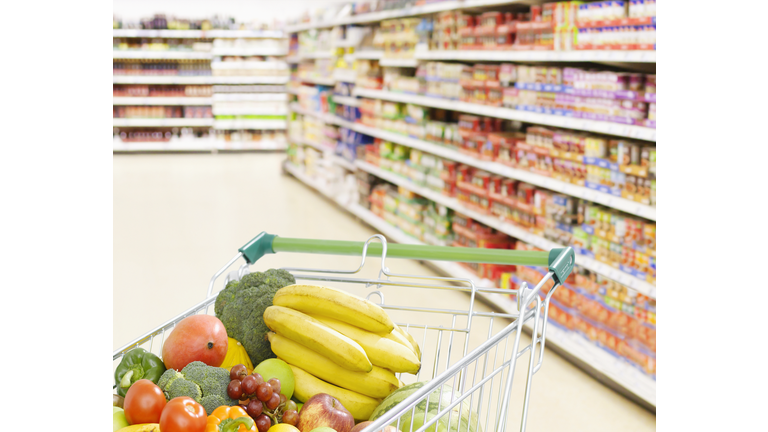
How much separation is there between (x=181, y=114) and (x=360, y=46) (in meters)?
6.26

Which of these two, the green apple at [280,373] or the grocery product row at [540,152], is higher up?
the grocery product row at [540,152]

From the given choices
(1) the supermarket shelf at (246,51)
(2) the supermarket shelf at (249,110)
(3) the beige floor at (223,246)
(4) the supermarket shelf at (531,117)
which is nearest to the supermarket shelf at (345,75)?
(4) the supermarket shelf at (531,117)

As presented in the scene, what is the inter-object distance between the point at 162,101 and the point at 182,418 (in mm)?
11010

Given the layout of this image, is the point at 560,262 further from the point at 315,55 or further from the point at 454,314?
the point at 315,55

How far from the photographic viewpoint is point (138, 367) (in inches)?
50.0

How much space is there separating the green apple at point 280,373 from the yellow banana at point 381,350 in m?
0.12

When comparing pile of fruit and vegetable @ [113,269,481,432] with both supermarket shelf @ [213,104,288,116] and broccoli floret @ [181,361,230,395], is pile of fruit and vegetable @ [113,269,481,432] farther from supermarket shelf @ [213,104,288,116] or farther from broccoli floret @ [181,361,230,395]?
supermarket shelf @ [213,104,288,116]

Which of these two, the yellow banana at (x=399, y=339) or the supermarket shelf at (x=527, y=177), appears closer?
the yellow banana at (x=399, y=339)

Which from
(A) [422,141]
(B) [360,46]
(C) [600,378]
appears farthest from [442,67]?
(C) [600,378]

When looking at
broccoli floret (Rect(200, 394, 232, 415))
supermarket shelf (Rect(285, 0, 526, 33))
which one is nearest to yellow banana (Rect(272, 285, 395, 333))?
broccoli floret (Rect(200, 394, 232, 415))

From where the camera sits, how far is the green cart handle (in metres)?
1.38

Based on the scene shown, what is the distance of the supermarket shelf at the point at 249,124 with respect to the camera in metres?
11.5

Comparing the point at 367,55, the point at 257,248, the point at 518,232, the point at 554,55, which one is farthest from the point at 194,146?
the point at 257,248

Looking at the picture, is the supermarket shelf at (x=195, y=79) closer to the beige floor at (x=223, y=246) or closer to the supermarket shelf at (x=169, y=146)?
the supermarket shelf at (x=169, y=146)
